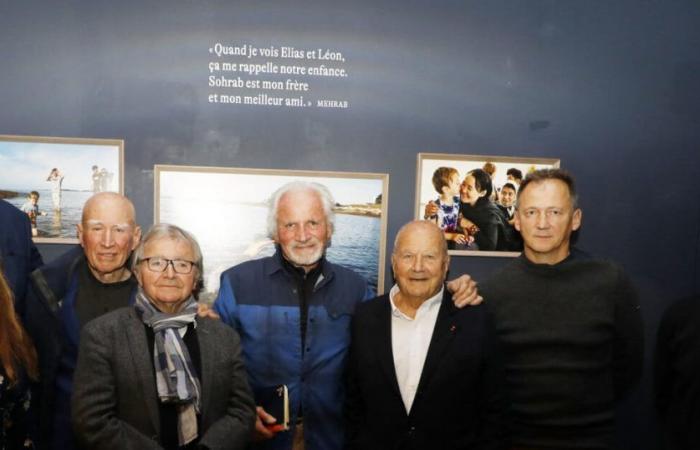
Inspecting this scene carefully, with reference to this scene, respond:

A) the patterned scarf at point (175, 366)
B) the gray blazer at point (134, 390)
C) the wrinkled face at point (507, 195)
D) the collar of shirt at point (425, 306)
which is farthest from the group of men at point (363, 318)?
the wrinkled face at point (507, 195)

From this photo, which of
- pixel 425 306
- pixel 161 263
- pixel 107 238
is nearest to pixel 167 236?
pixel 161 263

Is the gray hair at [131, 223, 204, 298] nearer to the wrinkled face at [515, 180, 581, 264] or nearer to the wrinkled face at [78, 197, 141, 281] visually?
the wrinkled face at [78, 197, 141, 281]

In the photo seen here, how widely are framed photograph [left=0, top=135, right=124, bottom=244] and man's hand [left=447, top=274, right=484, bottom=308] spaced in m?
1.84

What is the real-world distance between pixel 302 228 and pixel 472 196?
3.63ft

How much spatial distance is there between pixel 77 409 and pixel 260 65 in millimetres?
1901

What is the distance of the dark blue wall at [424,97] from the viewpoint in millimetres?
2844

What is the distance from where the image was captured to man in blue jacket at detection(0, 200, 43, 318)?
252 centimetres

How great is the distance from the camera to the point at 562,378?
7.88 feet

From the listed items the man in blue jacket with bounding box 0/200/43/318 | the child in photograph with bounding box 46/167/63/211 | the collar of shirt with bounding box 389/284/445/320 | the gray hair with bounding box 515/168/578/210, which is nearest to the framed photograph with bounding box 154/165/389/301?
the child in photograph with bounding box 46/167/63/211

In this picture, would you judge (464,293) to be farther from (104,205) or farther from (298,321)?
(104,205)

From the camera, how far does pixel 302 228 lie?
2.41 meters

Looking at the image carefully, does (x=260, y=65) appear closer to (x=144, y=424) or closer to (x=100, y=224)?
(x=100, y=224)

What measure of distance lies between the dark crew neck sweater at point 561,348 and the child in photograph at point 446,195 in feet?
2.06

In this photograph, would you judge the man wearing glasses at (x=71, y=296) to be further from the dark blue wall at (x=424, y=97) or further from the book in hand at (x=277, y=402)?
the book in hand at (x=277, y=402)
